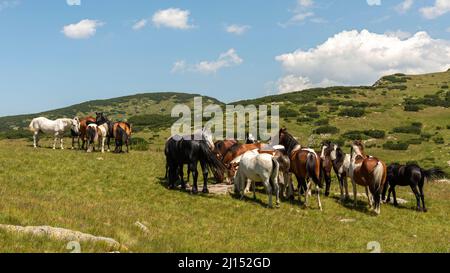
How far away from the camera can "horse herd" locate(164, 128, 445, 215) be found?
1659 centimetres

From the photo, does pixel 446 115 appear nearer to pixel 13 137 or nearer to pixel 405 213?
pixel 405 213

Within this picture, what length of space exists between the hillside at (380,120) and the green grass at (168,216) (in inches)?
947

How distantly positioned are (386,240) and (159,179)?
11466 mm

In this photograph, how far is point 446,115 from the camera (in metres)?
59.6

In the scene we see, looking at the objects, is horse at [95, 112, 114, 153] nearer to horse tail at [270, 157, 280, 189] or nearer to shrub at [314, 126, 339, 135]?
horse tail at [270, 157, 280, 189]

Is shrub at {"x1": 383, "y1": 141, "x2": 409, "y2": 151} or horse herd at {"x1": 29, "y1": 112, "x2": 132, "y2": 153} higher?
horse herd at {"x1": 29, "y1": 112, "x2": 132, "y2": 153}

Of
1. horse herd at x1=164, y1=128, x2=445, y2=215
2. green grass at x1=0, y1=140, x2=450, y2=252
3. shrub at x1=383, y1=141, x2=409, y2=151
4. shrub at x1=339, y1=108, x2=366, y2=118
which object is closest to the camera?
green grass at x1=0, y1=140, x2=450, y2=252

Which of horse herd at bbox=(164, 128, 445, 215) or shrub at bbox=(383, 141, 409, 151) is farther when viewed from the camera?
shrub at bbox=(383, 141, 409, 151)

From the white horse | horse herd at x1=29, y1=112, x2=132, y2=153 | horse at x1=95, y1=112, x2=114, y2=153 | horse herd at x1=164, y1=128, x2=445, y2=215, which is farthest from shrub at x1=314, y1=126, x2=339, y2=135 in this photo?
the white horse

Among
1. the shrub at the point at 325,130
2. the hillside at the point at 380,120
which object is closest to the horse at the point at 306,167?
the hillside at the point at 380,120

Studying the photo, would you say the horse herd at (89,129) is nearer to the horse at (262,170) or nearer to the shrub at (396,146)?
the horse at (262,170)

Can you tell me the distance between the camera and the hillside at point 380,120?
4514 cm

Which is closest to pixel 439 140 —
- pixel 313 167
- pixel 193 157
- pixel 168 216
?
pixel 313 167
